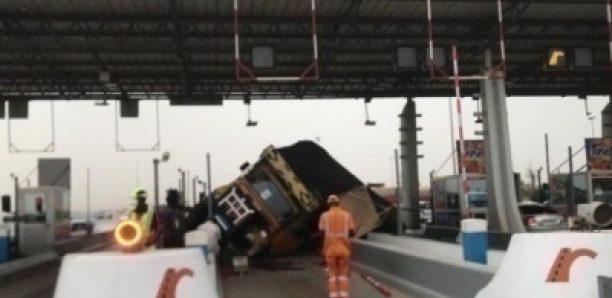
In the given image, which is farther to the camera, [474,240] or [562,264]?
[474,240]

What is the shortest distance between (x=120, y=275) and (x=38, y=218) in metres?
23.0

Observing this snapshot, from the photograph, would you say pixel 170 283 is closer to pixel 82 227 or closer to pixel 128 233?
pixel 128 233

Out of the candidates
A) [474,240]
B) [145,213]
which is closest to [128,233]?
[145,213]

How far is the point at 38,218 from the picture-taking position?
26.2m

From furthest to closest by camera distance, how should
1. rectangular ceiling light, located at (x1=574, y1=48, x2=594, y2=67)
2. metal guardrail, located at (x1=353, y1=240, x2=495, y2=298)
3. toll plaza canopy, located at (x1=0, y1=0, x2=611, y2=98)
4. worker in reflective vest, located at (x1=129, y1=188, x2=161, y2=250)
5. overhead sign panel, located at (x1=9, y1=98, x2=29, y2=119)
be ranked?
overhead sign panel, located at (x1=9, y1=98, x2=29, y2=119) → rectangular ceiling light, located at (x1=574, y1=48, x2=594, y2=67) → toll plaza canopy, located at (x1=0, y1=0, x2=611, y2=98) → metal guardrail, located at (x1=353, y1=240, x2=495, y2=298) → worker in reflective vest, located at (x1=129, y1=188, x2=161, y2=250)

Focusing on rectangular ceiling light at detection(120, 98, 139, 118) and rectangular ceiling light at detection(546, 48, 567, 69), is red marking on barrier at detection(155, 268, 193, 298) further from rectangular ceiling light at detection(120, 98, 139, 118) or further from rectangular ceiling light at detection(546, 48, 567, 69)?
rectangular ceiling light at detection(120, 98, 139, 118)

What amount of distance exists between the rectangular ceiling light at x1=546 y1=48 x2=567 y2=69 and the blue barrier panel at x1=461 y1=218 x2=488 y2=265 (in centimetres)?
1204

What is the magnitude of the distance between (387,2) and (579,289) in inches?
648

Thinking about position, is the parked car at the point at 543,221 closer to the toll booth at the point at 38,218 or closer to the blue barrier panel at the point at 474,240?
the blue barrier panel at the point at 474,240

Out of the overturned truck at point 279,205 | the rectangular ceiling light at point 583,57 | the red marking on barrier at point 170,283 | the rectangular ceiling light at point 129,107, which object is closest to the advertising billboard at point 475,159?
the overturned truck at point 279,205

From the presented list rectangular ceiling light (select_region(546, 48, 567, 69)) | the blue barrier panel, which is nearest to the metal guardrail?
the blue barrier panel

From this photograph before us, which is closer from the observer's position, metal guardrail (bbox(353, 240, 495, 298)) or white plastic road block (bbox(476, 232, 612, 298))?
white plastic road block (bbox(476, 232, 612, 298))

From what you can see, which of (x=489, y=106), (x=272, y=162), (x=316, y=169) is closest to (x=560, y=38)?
(x=489, y=106)

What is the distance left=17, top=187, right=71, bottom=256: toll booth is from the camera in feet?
83.7
